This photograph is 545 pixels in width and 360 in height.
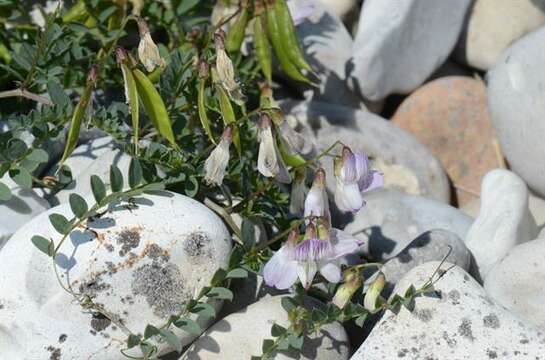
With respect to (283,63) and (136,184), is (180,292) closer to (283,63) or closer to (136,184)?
(136,184)

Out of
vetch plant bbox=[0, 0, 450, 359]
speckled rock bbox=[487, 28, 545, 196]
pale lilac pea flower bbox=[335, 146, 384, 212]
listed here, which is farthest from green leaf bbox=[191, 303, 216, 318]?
speckled rock bbox=[487, 28, 545, 196]

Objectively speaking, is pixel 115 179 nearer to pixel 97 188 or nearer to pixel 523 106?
pixel 97 188

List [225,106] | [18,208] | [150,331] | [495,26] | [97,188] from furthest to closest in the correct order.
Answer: [495,26] → [18,208] → [225,106] → [97,188] → [150,331]

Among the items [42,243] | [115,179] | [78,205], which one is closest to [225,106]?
[115,179]

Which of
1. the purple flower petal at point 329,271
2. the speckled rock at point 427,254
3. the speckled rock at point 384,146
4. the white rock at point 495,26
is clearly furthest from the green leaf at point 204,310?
the white rock at point 495,26

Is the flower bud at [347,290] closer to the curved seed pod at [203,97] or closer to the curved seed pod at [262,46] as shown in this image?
the curved seed pod at [203,97]

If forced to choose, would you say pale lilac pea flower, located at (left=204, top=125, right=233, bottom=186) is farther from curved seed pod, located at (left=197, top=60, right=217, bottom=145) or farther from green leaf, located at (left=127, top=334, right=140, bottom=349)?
green leaf, located at (left=127, top=334, right=140, bottom=349)

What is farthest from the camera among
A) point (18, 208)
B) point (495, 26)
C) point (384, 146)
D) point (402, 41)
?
point (495, 26)
